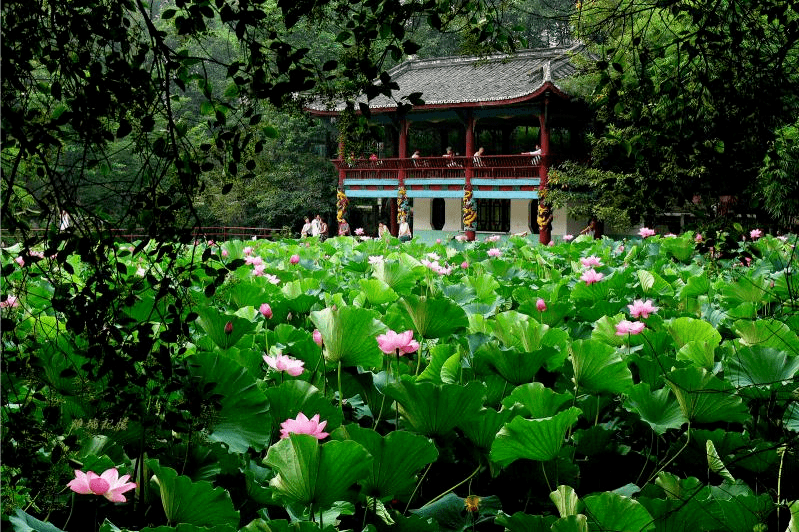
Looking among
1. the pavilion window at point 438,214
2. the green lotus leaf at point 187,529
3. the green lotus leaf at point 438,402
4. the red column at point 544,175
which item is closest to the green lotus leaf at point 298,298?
the green lotus leaf at point 438,402

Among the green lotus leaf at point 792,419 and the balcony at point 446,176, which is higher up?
the balcony at point 446,176

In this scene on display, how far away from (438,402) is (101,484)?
2.06 ft

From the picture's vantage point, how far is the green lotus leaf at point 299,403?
1684 mm

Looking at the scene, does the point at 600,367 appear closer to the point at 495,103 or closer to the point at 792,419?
the point at 792,419

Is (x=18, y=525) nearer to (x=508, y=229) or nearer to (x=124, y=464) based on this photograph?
(x=124, y=464)

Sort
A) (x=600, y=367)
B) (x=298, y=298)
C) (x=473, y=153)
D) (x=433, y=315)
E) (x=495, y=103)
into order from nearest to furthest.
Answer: (x=600, y=367) < (x=433, y=315) < (x=298, y=298) < (x=495, y=103) < (x=473, y=153)

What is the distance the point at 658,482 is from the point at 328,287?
8.15 feet

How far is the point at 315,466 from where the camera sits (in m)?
1.25

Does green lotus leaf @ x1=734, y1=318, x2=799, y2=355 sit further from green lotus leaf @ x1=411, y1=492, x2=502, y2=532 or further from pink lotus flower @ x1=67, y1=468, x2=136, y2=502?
pink lotus flower @ x1=67, y1=468, x2=136, y2=502

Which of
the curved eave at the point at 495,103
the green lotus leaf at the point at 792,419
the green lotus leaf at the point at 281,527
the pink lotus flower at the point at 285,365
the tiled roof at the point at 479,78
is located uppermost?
the tiled roof at the point at 479,78

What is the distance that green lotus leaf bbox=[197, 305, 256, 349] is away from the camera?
2.30m

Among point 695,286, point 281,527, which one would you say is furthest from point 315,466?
point 695,286

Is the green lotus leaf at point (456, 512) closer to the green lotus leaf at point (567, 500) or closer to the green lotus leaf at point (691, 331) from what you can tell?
the green lotus leaf at point (567, 500)

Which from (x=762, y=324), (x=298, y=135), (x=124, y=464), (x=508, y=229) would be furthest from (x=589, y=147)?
(x=124, y=464)
